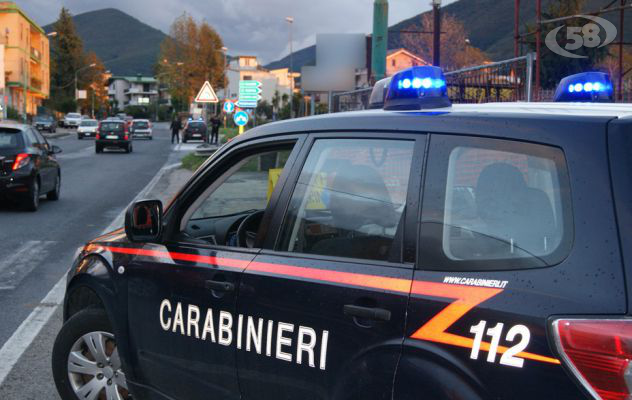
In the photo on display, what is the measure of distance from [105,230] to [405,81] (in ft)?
31.2

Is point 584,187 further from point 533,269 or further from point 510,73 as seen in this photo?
point 510,73

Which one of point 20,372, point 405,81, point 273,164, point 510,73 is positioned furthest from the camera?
point 510,73

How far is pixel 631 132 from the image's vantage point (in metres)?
2.21

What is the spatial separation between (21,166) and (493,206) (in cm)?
1280

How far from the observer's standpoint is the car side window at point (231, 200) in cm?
352

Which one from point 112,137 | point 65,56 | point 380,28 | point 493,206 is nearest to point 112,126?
point 112,137

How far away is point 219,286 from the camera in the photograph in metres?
3.25

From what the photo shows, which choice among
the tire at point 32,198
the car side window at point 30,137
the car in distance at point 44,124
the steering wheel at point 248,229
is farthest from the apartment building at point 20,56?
→ the steering wheel at point 248,229

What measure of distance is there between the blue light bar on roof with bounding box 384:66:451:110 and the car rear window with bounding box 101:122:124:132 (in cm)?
3687

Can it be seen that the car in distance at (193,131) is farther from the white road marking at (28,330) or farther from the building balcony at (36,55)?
the white road marking at (28,330)

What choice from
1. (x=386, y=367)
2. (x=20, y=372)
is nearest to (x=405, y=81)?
(x=386, y=367)

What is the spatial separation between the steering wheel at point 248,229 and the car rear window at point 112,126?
118 feet

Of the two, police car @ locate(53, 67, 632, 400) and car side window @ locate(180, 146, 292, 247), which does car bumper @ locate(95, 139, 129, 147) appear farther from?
police car @ locate(53, 67, 632, 400)

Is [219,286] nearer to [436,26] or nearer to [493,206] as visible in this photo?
[493,206]
